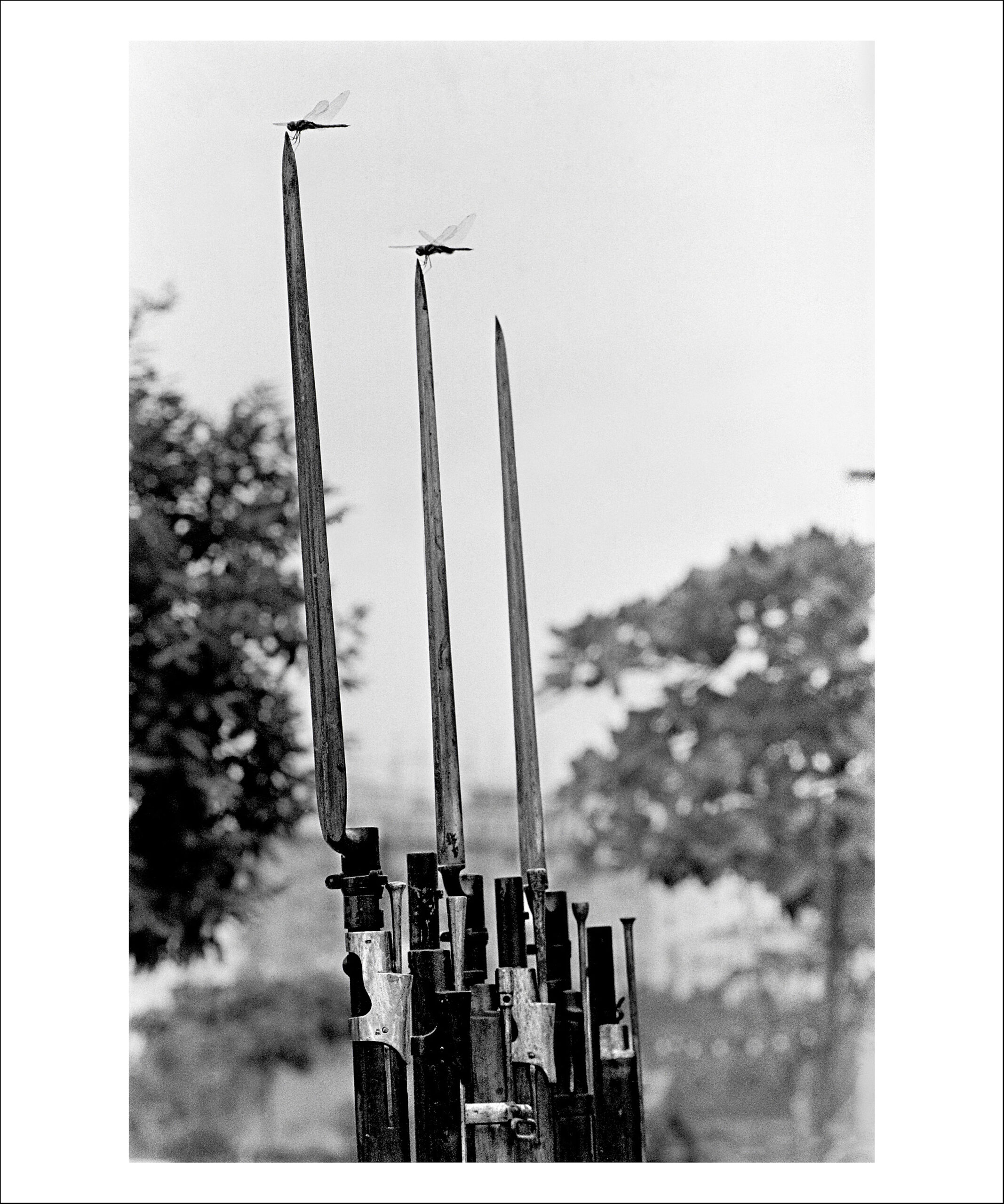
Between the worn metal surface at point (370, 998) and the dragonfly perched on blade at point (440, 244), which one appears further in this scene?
the dragonfly perched on blade at point (440, 244)

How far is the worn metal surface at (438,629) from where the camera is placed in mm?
1136

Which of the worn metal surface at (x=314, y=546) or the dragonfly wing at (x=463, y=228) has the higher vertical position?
the dragonfly wing at (x=463, y=228)

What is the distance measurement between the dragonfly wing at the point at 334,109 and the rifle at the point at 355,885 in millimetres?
198

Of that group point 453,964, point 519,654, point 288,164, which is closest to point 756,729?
point 519,654

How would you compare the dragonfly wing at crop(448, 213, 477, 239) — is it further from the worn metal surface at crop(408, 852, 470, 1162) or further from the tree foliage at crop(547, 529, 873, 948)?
the worn metal surface at crop(408, 852, 470, 1162)

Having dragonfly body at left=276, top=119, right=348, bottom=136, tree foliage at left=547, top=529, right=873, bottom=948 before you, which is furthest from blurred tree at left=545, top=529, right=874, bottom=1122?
dragonfly body at left=276, top=119, right=348, bottom=136

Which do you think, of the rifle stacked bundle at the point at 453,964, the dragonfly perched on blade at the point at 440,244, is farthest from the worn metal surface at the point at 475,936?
the dragonfly perched on blade at the point at 440,244

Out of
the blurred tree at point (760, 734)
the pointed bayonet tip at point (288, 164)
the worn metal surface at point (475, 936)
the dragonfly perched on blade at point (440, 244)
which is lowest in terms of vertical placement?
the worn metal surface at point (475, 936)

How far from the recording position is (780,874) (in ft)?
3.93

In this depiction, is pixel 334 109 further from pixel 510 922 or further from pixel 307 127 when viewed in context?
pixel 510 922

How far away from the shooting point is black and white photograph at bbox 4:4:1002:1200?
3.88 feet

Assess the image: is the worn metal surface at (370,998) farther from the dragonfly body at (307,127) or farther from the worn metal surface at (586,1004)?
the dragonfly body at (307,127)

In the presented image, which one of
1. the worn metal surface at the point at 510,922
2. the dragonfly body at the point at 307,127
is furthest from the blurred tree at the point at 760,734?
the dragonfly body at the point at 307,127
